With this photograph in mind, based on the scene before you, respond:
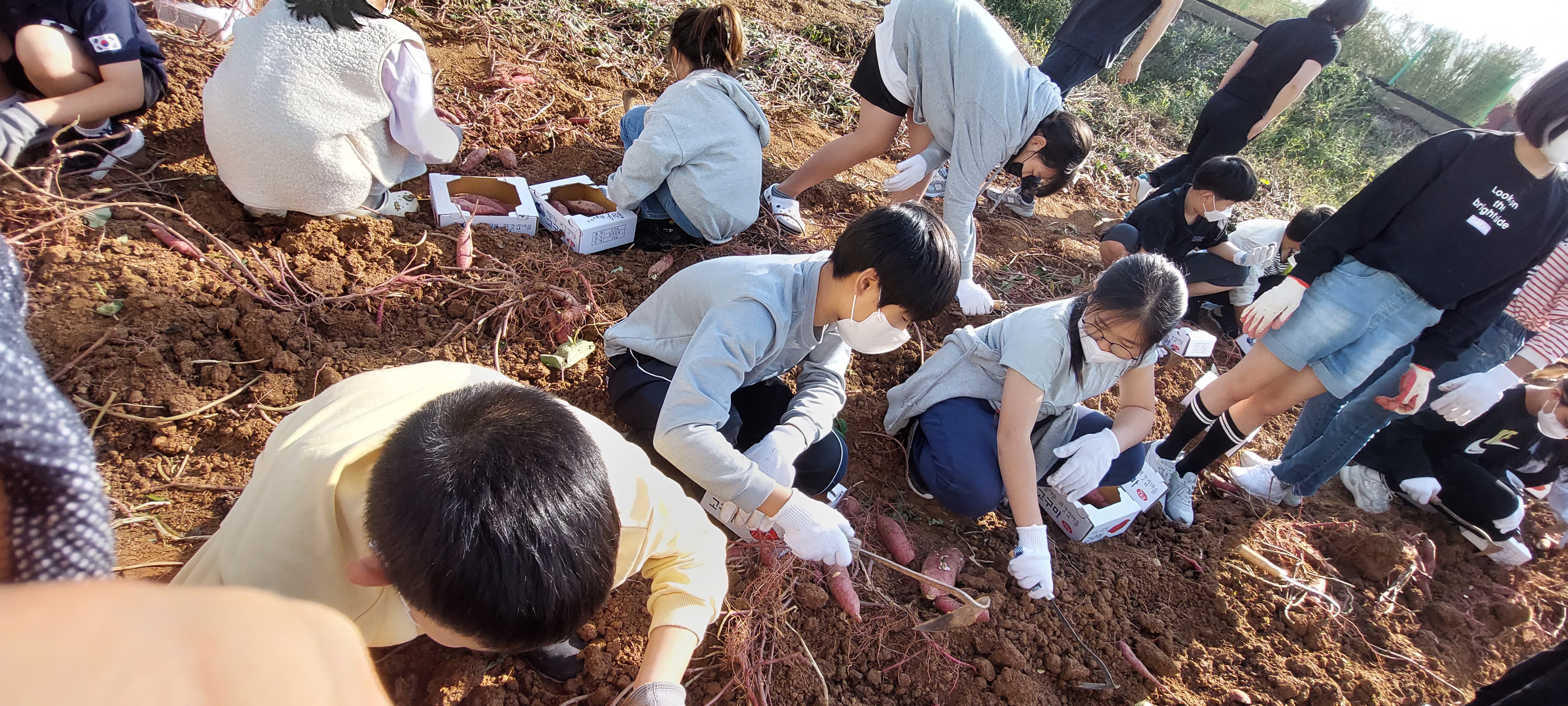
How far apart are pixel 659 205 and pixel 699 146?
0.38 m

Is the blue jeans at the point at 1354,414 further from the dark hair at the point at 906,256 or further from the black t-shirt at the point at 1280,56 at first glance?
the dark hair at the point at 906,256

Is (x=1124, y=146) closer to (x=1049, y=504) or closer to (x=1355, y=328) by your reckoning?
(x=1355, y=328)

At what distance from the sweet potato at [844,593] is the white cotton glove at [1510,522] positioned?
3.17 meters

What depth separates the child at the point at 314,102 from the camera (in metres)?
2.17

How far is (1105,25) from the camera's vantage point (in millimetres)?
3918

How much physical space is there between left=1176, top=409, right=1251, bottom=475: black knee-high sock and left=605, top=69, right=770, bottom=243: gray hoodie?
7.14 ft

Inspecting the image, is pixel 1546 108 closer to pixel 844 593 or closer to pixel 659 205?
pixel 844 593

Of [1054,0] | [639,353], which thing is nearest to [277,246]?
[639,353]

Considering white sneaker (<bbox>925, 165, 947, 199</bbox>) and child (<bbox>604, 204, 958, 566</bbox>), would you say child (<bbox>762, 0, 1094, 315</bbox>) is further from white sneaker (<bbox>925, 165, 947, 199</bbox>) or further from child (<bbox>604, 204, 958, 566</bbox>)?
child (<bbox>604, 204, 958, 566</bbox>)

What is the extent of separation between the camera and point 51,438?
1.98 ft

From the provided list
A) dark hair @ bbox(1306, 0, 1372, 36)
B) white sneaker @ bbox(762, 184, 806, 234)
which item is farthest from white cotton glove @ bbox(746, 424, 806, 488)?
dark hair @ bbox(1306, 0, 1372, 36)

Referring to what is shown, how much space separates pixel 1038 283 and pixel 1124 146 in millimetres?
2599

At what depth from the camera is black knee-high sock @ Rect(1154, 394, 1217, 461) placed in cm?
280

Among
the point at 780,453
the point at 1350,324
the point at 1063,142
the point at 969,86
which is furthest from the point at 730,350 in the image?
the point at 1350,324
